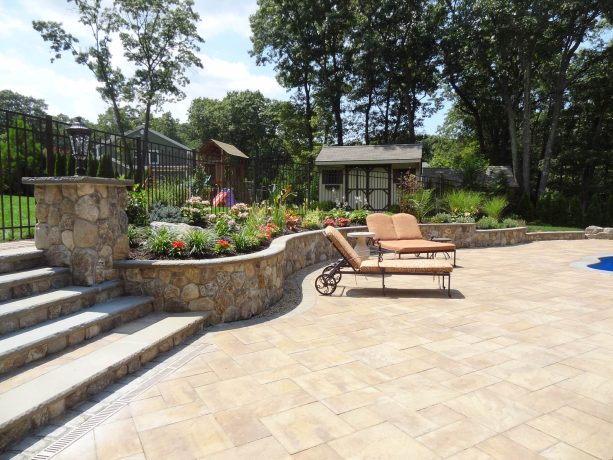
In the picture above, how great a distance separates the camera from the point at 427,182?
16.5 meters

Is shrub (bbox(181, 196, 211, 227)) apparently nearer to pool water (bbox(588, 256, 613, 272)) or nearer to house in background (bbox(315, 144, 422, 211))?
pool water (bbox(588, 256, 613, 272))

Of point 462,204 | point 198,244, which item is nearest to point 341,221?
point 198,244

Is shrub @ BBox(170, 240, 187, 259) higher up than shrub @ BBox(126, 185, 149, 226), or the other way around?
shrub @ BBox(126, 185, 149, 226)

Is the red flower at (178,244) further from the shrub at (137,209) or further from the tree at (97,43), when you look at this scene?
the tree at (97,43)

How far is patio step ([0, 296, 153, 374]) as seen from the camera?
9.41 feet

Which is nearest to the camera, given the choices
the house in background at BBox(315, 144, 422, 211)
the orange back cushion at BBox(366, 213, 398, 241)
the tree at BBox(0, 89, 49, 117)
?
the orange back cushion at BBox(366, 213, 398, 241)

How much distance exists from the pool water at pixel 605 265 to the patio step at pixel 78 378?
890cm

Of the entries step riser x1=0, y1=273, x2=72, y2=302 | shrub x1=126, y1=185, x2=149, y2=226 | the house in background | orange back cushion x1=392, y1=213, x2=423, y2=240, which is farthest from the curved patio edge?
the house in background

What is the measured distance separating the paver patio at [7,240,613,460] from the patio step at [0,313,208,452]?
0.11 meters

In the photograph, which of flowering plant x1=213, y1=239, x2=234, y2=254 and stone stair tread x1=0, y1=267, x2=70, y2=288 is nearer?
stone stair tread x1=0, y1=267, x2=70, y2=288

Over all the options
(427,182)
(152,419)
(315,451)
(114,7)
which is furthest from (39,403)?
(114,7)

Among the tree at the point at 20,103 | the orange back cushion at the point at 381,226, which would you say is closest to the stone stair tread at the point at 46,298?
the orange back cushion at the point at 381,226

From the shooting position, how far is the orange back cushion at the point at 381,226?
8.20 m

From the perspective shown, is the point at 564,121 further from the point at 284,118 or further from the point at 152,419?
the point at 152,419
